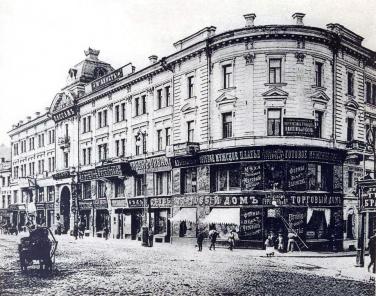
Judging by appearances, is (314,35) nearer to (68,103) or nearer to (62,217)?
(68,103)

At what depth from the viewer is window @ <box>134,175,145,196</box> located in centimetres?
3172

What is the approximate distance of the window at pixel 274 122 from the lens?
23.6 m

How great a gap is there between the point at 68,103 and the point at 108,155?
767cm

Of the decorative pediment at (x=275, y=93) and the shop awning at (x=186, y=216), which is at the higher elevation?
the decorative pediment at (x=275, y=93)

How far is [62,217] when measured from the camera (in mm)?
41562

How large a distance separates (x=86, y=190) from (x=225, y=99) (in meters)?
18.0

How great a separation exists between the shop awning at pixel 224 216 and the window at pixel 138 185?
26.4 ft

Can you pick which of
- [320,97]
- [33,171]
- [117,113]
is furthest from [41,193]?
[320,97]

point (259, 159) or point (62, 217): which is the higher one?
point (259, 159)

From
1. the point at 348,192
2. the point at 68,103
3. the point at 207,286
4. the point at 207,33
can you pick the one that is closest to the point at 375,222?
the point at 348,192

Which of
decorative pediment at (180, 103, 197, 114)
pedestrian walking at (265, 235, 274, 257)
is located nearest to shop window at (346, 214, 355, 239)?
pedestrian walking at (265, 235, 274, 257)

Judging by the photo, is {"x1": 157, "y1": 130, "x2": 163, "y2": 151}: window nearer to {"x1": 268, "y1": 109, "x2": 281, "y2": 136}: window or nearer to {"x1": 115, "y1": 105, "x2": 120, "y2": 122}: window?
{"x1": 115, "y1": 105, "x2": 120, "y2": 122}: window

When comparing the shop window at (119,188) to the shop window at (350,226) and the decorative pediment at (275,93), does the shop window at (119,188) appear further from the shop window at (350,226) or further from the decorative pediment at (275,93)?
the shop window at (350,226)

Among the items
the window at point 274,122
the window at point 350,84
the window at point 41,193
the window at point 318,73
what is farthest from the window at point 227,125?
the window at point 41,193
